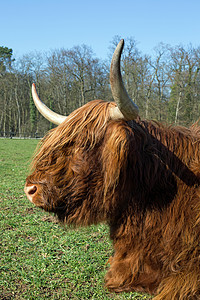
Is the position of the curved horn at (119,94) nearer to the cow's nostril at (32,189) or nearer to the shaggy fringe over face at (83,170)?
the shaggy fringe over face at (83,170)

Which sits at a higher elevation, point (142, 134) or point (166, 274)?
point (142, 134)

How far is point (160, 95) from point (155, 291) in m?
27.2

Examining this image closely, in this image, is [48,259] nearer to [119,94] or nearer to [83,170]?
[83,170]

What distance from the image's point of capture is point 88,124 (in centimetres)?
227

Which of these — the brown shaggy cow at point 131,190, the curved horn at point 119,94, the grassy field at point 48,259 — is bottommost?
the grassy field at point 48,259

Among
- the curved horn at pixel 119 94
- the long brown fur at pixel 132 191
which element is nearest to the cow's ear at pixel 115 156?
the long brown fur at pixel 132 191

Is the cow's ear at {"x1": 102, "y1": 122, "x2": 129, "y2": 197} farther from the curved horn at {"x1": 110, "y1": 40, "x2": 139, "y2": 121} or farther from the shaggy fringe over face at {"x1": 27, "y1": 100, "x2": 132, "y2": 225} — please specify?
the curved horn at {"x1": 110, "y1": 40, "x2": 139, "y2": 121}

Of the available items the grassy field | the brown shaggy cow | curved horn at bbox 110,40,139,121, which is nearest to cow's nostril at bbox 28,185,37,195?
the brown shaggy cow

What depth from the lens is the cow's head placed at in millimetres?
2131

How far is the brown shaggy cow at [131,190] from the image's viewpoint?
2.12 metres

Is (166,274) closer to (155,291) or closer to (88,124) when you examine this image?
(155,291)

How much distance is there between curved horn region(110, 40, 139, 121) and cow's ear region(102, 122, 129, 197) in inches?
4.0

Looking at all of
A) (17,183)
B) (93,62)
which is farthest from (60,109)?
(17,183)

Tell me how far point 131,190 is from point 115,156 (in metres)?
0.35
